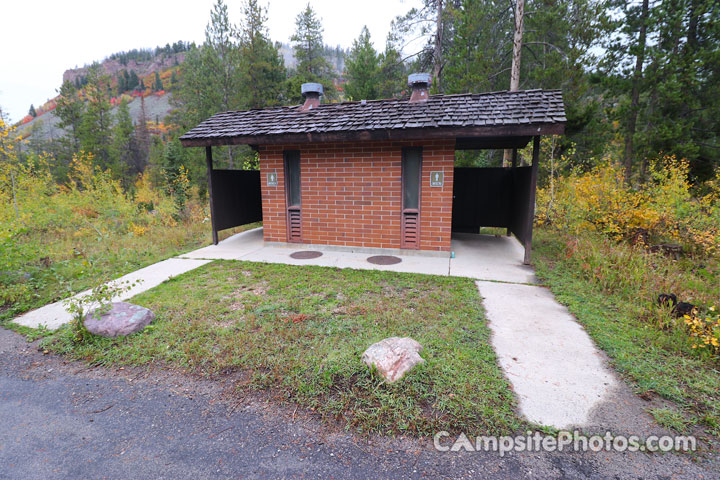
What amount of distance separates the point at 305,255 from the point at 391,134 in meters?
3.15

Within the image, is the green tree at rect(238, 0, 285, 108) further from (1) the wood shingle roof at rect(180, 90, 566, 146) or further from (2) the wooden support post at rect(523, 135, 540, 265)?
(2) the wooden support post at rect(523, 135, 540, 265)

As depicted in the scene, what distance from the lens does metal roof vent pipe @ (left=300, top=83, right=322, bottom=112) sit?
8618 millimetres

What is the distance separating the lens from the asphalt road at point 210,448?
217 cm

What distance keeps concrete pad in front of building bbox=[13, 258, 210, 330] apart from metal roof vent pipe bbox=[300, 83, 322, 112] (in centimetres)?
453

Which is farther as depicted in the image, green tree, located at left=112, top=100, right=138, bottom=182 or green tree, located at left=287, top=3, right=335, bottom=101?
green tree, located at left=112, top=100, right=138, bottom=182

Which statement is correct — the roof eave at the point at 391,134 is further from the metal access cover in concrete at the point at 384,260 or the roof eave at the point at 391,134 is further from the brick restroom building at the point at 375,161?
the metal access cover in concrete at the point at 384,260

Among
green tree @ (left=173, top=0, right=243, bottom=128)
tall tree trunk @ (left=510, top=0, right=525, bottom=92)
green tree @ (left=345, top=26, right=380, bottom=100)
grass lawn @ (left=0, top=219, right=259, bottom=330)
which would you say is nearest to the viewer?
grass lawn @ (left=0, top=219, right=259, bottom=330)

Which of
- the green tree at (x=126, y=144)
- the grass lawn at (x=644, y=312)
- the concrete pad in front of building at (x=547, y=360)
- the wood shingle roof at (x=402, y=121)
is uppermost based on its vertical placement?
the green tree at (x=126, y=144)

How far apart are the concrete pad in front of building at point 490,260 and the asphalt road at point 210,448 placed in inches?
153

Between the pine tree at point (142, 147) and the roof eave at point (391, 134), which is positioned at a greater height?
the pine tree at point (142, 147)

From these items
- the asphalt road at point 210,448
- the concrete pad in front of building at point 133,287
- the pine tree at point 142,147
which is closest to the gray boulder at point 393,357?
the asphalt road at point 210,448

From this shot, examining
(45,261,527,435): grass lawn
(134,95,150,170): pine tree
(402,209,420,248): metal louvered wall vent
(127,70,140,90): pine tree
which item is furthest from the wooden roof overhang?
(127,70,140,90): pine tree

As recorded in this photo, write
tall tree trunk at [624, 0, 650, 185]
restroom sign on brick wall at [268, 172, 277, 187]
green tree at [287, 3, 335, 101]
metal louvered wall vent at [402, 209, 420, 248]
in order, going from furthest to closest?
green tree at [287, 3, 335, 101] < tall tree trunk at [624, 0, 650, 185] < restroom sign on brick wall at [268, 172, 277, 187] < metal louvered wall vent at [402, 209, 420, 248]

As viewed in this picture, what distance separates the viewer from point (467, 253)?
773 centimetres
